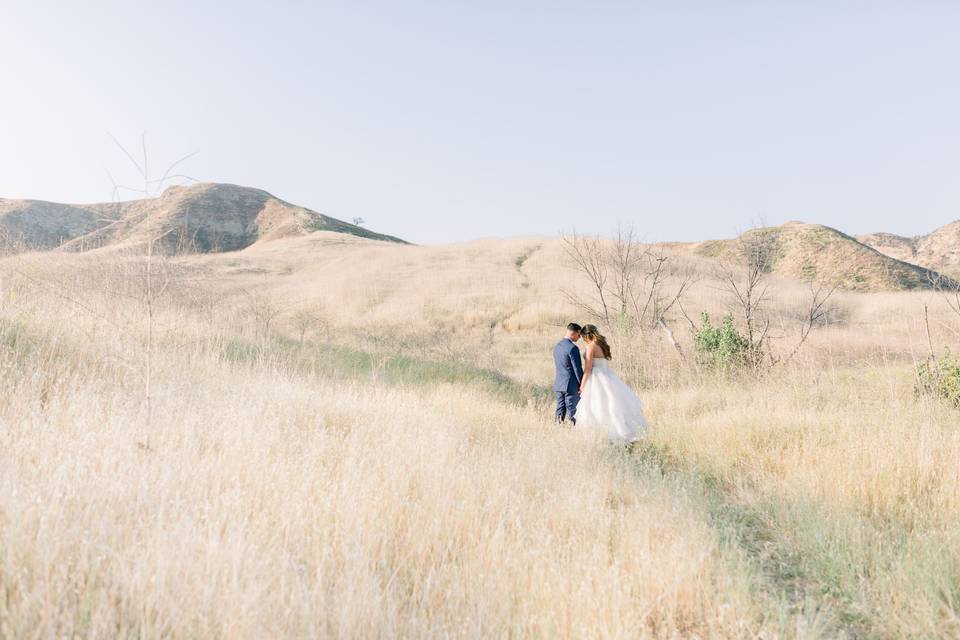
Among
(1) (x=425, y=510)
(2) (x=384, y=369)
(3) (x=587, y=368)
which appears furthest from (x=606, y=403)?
(2) (x=384, y=369)

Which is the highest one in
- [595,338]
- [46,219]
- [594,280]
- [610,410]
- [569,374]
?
[46,219]

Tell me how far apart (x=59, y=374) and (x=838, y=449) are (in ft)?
28.0

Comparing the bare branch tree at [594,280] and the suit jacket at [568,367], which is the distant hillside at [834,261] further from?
the suit jacket at [568,367]

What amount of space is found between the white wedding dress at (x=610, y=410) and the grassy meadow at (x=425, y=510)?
1.43ft

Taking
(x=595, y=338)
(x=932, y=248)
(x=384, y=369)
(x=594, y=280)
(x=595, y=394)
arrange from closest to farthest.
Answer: (x=595, y=394), (x=595, y=338), (x=384, y=369), (x=594, y=280), (x=932, y=248)

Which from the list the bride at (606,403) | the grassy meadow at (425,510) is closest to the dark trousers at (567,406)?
the bride at (606,403)

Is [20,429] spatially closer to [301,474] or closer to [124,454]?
[124,454]

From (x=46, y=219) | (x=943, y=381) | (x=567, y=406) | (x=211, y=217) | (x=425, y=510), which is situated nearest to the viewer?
(x=425, y=510)

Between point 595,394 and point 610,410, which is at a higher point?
point 595,394

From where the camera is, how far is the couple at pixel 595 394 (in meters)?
8.43

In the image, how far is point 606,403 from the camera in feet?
28.1

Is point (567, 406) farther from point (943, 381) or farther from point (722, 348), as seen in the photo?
point (943, 381)

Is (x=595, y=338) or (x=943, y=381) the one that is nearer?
(x=595, y=338)

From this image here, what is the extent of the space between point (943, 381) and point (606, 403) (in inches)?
244
